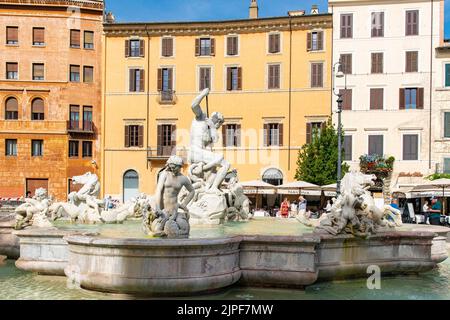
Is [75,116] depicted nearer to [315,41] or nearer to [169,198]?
[315,41]

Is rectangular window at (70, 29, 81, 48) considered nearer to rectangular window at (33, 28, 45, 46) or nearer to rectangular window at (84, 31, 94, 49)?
rectangular window at (84, 31, 94, 49)

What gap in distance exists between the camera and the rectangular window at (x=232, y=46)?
118ft

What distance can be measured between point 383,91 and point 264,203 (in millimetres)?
10649

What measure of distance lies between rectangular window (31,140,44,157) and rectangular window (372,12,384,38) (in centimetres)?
2369

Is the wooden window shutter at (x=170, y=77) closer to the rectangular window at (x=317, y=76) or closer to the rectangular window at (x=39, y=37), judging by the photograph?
the rectangular window at (x=39, y=37)

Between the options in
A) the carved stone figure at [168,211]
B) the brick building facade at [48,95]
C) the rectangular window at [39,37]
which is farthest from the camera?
the rectangular window at [39,37]

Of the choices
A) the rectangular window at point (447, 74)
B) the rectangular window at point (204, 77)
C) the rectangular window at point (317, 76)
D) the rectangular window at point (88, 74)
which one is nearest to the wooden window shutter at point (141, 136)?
the rectangular window at point (88, 74)

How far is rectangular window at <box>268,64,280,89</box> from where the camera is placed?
35406 millimetres

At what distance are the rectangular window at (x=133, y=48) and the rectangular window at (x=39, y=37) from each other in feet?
19.1

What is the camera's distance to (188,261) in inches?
256

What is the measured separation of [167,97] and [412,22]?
56.0ft

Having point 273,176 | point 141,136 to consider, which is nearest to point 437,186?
point 273,176

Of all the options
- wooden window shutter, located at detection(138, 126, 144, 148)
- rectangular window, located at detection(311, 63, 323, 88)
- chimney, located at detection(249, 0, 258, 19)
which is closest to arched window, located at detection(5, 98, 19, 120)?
wooden window shutter, located at detection(138, 126, 144, 148)

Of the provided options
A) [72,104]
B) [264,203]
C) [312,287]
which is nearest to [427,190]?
[264,203]
